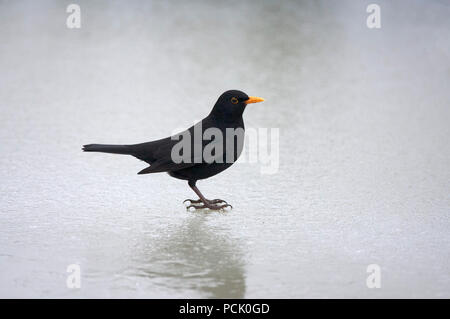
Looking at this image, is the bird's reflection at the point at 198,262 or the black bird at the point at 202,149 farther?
the black bird at the point at 202,149

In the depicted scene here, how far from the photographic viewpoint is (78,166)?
5012 mm

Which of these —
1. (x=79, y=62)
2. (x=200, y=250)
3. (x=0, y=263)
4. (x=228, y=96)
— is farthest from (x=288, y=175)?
(x=79, y=62)

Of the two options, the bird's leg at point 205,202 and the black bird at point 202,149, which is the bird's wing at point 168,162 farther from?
the bird's leg at point 205,202

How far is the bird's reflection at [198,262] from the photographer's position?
9.74ft

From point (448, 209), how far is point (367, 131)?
1.76 metres

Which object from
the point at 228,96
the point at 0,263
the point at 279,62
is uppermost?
the point at 279,62

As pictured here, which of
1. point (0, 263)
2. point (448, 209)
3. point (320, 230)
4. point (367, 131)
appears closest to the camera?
point (0, 263)

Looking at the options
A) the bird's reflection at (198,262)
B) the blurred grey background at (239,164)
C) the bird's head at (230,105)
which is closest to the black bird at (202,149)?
the bird's head at (230,105)

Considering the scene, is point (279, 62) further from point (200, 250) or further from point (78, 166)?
point (200, 250)

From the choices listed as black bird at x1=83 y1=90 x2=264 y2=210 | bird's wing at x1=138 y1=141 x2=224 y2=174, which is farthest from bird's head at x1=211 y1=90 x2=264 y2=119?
bird's wing at x1=138 y1=141 x2=224 y2=174

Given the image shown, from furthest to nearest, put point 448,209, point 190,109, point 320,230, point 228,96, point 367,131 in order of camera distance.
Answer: point 190,109 < point 367,131 < point 228,96 < point 448,209 < point 320,230

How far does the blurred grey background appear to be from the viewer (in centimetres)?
320

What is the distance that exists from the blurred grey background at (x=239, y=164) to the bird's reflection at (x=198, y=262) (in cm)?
1

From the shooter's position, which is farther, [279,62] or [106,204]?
[279,62]
